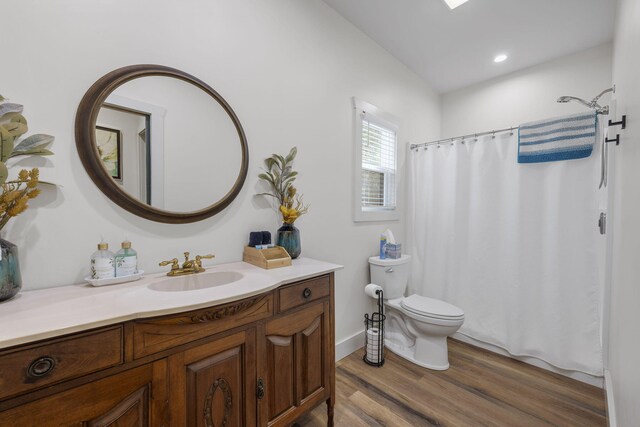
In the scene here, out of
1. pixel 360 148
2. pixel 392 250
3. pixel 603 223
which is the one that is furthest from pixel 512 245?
pixel 360 148

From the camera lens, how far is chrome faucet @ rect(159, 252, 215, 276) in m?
1.16

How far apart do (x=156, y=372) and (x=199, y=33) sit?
1511mm

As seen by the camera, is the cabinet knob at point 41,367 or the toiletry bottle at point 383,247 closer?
the cabinet knob at point 41,367

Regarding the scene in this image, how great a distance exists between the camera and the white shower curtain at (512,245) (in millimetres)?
1842

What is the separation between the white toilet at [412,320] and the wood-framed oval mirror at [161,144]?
144cm

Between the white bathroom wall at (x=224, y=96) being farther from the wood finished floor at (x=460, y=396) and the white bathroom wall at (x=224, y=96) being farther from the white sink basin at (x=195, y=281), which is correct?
the wood finished floor at (x=460, y=396)

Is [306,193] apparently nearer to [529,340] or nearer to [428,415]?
[428,415]

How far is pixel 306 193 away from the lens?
1.82 m

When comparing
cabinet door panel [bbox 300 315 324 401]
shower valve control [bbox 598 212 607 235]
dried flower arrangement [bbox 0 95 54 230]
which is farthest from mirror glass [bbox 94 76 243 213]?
shower valve control [bbox 598 212 607 235]

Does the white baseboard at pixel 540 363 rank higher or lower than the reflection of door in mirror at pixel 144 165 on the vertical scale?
lower

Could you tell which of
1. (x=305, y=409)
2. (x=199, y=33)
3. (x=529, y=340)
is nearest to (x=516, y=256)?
(x=529, y=340)

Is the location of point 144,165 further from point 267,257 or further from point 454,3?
point 454,3

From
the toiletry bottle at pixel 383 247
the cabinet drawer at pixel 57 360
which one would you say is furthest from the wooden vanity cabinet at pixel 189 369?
the toiletry bottle at pixel 383 247

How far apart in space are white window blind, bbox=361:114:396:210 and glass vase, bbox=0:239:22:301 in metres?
1.97
